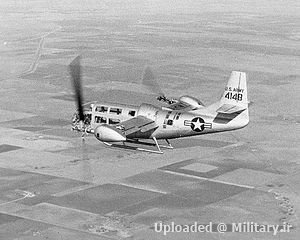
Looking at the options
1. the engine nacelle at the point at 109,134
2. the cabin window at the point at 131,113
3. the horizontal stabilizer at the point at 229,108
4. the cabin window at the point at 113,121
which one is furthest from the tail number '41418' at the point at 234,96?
the engine nacelle at the point at 109,134

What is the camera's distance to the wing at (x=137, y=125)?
7594cm

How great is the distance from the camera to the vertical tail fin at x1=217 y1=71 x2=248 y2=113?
249ft

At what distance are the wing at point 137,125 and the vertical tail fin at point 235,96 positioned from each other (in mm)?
7276

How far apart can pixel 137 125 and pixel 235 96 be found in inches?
411

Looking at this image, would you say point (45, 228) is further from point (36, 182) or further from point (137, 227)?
point (36, 182)

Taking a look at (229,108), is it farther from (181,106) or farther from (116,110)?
(116,110)

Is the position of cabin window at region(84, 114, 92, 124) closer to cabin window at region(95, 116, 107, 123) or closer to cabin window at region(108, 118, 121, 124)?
cabin window at region(95, 116, 107, 123)

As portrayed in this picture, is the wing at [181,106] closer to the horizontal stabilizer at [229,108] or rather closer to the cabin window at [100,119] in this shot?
the horizontal stabilizer at [229,108]

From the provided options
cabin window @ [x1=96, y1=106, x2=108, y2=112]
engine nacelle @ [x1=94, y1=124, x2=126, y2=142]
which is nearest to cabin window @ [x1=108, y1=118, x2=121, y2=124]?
cabin window @ [x1=96, y1=106, x2=108, y2=112]

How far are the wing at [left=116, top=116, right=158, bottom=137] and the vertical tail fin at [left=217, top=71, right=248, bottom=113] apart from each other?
7276mm

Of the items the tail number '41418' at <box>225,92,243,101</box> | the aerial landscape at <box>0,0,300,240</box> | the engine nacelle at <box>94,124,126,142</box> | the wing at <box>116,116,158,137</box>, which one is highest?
the tail number '41418' at <box>225,92,243,101</box>

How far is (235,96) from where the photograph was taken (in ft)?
250

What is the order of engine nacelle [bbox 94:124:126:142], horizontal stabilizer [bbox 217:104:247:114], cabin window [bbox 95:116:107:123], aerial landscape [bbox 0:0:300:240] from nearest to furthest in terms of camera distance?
aerial landscape [bbox 0:0:300:240]
engine nacelle [bbox 94:124:126:142]
horizontal stabilizer [bbox 217:104:247:114]
cabin window [bbox 95:116:107:123]

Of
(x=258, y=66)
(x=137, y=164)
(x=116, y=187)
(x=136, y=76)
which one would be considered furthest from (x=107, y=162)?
(x=258, y=66)
